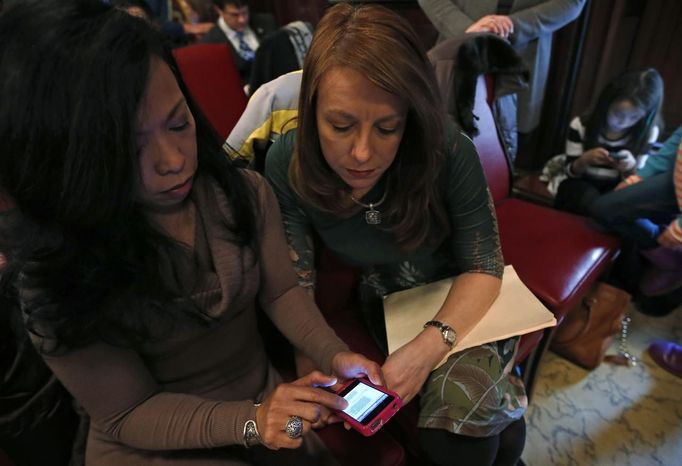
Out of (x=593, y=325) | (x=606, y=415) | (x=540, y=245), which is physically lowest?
(x=606, y=415)

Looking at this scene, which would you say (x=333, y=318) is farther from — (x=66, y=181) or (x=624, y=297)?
(x=624, y=297)

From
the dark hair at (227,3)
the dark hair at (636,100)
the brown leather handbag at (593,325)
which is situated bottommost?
the brown leather handbag at (593,325)

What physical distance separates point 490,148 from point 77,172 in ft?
4.27

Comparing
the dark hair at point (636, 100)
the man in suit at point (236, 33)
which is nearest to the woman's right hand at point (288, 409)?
the dark hair at point (636, 100)

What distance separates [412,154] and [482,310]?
397 mm

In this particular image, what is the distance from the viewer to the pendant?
93cm

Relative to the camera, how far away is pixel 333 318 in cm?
116

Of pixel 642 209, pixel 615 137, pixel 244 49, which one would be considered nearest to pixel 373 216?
pixel 642 209

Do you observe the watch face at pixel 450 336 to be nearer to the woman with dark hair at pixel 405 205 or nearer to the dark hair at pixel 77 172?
the woman with dark hair at pixel 405 205

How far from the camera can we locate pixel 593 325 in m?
1.42

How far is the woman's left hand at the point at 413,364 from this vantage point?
84 cm

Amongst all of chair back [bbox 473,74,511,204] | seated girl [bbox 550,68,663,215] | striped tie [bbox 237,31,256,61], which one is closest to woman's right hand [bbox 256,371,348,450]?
chair back [bbox 473,74,511,204]

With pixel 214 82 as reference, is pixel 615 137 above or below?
below

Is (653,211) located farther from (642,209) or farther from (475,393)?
(475,393)
